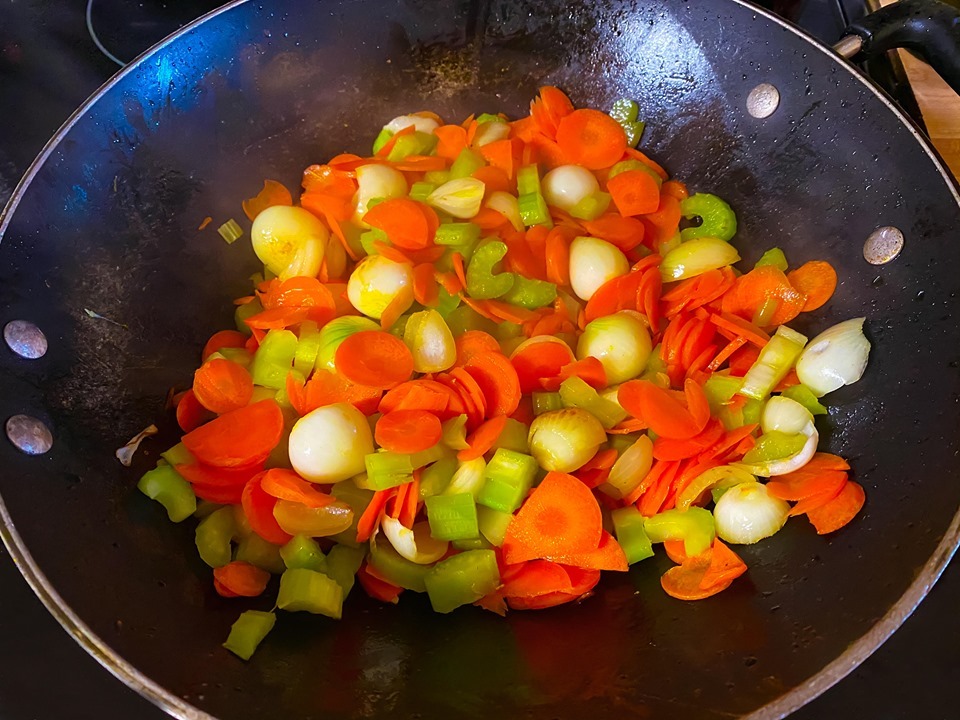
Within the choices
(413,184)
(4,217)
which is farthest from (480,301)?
(4,217)

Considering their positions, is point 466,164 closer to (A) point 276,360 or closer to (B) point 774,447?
(A) point 276,360

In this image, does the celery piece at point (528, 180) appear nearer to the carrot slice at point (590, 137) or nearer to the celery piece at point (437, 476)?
the carrot slice at point (590, 137)

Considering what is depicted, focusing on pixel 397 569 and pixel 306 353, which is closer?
pixel 397 569

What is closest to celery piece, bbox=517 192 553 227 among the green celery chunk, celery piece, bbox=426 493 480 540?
the green celery chunk

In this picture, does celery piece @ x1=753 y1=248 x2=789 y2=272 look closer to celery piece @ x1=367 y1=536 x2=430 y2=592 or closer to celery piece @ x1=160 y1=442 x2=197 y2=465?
celery piece @ x1=367 y1=536 x2=430 y2=592

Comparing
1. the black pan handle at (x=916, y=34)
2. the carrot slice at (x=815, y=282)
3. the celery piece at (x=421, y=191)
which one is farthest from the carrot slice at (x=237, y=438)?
the black pan handle at (x=916, y=34)

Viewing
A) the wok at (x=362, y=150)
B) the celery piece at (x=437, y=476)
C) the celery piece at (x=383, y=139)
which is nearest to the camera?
the wok at (x=362, y=150)

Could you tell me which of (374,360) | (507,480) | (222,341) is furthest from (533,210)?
(222,341)
